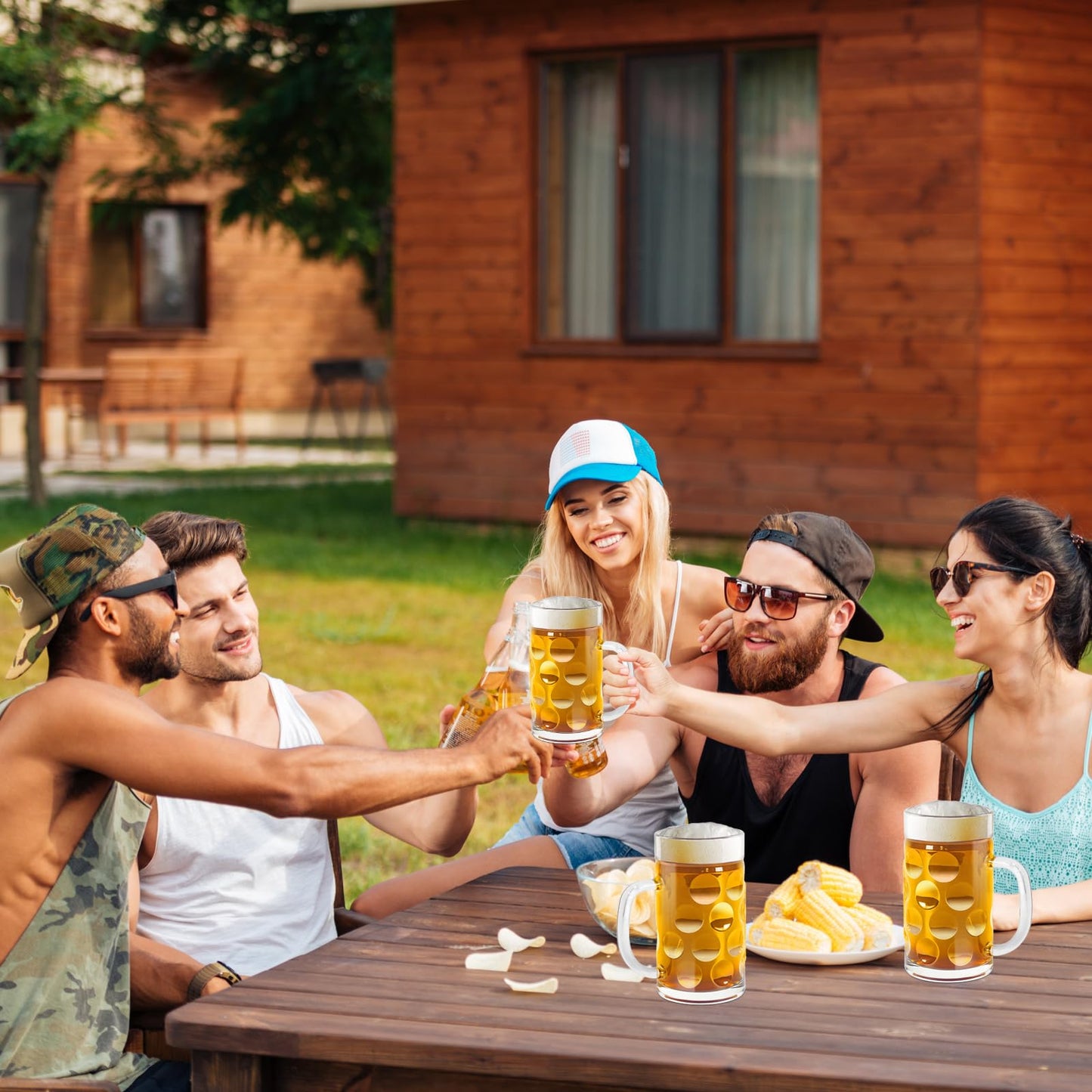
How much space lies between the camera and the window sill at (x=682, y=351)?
12.1 m

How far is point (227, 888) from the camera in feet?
12.0

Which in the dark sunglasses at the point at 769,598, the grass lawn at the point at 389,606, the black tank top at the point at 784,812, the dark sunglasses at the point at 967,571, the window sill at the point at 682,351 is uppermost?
the window sill at the point at 682,351

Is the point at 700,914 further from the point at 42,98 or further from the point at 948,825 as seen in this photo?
the point at 42,98

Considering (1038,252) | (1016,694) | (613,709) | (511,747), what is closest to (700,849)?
(511,747)

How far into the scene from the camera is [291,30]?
16.8 metres

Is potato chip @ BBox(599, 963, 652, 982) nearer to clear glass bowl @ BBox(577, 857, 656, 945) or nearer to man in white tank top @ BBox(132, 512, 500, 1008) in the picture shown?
clear glass bowl @ BBox(577, 857, 656, 945)

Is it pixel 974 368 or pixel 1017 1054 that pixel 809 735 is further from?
pixel 974 368

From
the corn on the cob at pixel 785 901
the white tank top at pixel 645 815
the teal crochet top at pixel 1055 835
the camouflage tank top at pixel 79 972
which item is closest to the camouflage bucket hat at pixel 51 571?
the camouflage tank top at pixel 79 972

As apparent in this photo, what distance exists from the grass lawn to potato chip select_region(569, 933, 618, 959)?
9.64 ft

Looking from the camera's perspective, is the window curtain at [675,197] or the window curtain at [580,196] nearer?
the window curtain at [675,197]

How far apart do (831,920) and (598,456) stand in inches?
70.8

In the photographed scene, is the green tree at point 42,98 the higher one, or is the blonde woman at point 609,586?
the green tree at point 42,98

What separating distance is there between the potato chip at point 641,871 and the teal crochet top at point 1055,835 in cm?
76

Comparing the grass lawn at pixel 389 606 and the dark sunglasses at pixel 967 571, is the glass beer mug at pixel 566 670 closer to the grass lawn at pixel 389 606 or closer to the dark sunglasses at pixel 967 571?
the dark sunglasses at pixel 967 571
